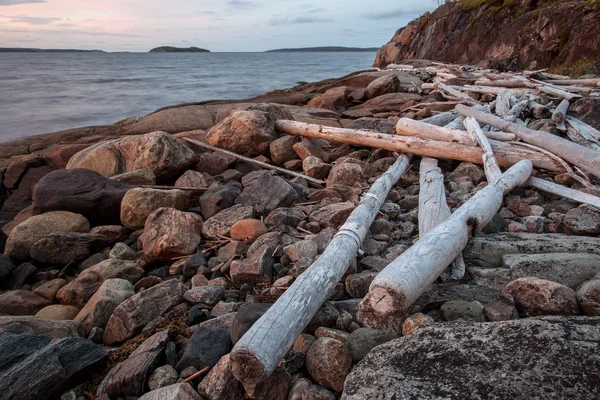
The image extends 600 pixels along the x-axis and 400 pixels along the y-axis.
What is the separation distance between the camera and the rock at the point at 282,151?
7578 mm

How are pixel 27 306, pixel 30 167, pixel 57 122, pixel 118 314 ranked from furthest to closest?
1. pixel 57 122
2. pixel 30 167
3. pixel 27 306
4. pixel 118 314

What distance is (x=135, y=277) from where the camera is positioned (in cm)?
446

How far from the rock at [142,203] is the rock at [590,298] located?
15.3 feet

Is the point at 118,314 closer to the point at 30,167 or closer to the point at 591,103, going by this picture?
the point at 30,167

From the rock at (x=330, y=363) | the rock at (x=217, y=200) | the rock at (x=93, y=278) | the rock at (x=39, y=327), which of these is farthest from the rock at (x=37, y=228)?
the rock at (x=330, y=363)

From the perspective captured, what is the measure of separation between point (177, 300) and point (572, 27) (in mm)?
19977

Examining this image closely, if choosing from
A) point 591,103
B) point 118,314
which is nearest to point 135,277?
point 118,314

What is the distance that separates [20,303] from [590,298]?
496 cm

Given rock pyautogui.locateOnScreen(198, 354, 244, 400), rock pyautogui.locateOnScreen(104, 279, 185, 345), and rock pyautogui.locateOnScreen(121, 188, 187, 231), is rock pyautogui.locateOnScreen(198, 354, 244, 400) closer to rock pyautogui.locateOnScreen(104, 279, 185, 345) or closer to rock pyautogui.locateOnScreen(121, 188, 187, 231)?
rock pyautogui.locateOnScreen(104, 279, 185, 345)

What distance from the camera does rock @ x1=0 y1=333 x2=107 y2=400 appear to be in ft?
8.29

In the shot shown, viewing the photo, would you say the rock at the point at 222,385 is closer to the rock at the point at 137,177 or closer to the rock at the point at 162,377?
the rock at the point at 162,377

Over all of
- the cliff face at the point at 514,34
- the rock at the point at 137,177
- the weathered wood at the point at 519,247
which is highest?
the cliff face at the point at 514,34

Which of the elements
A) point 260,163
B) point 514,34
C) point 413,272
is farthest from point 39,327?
point 514,34

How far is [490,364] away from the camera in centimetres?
187
